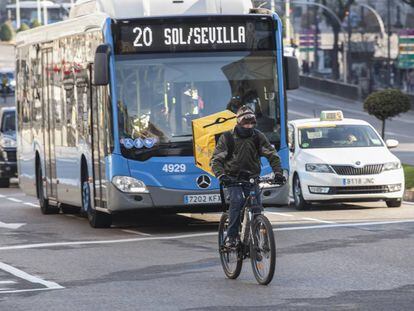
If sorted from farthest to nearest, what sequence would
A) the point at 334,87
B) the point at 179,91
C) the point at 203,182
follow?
1. the point at 334,87
2. the point at 203,182
3. the point at 179,91

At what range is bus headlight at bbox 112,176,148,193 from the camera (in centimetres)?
2008

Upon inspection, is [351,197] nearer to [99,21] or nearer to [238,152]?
[99,21]

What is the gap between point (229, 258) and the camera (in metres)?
14.2

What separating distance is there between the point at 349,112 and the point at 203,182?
6252cm

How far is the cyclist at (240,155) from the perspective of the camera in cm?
1377

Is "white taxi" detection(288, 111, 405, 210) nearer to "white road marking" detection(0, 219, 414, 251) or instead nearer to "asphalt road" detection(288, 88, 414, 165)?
"white road marking" detection(0, 219, 414, 251)

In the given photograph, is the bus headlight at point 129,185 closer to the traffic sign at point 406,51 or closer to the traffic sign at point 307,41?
the traffic sign at point 406,51

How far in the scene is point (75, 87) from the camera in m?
22.4

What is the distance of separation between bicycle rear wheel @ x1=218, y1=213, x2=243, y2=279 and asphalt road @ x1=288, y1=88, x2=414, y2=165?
33.3 m

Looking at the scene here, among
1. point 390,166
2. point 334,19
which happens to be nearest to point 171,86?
point 390,166

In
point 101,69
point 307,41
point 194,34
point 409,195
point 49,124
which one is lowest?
point 409,195

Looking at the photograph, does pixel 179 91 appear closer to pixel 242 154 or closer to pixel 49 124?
pixel 49 124

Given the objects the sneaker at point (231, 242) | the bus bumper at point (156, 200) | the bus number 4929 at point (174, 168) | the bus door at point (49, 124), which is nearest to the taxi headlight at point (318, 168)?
the bus door at point (49, 124)

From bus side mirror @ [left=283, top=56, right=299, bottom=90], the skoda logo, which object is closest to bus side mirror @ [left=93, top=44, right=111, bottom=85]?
the skoda logo
